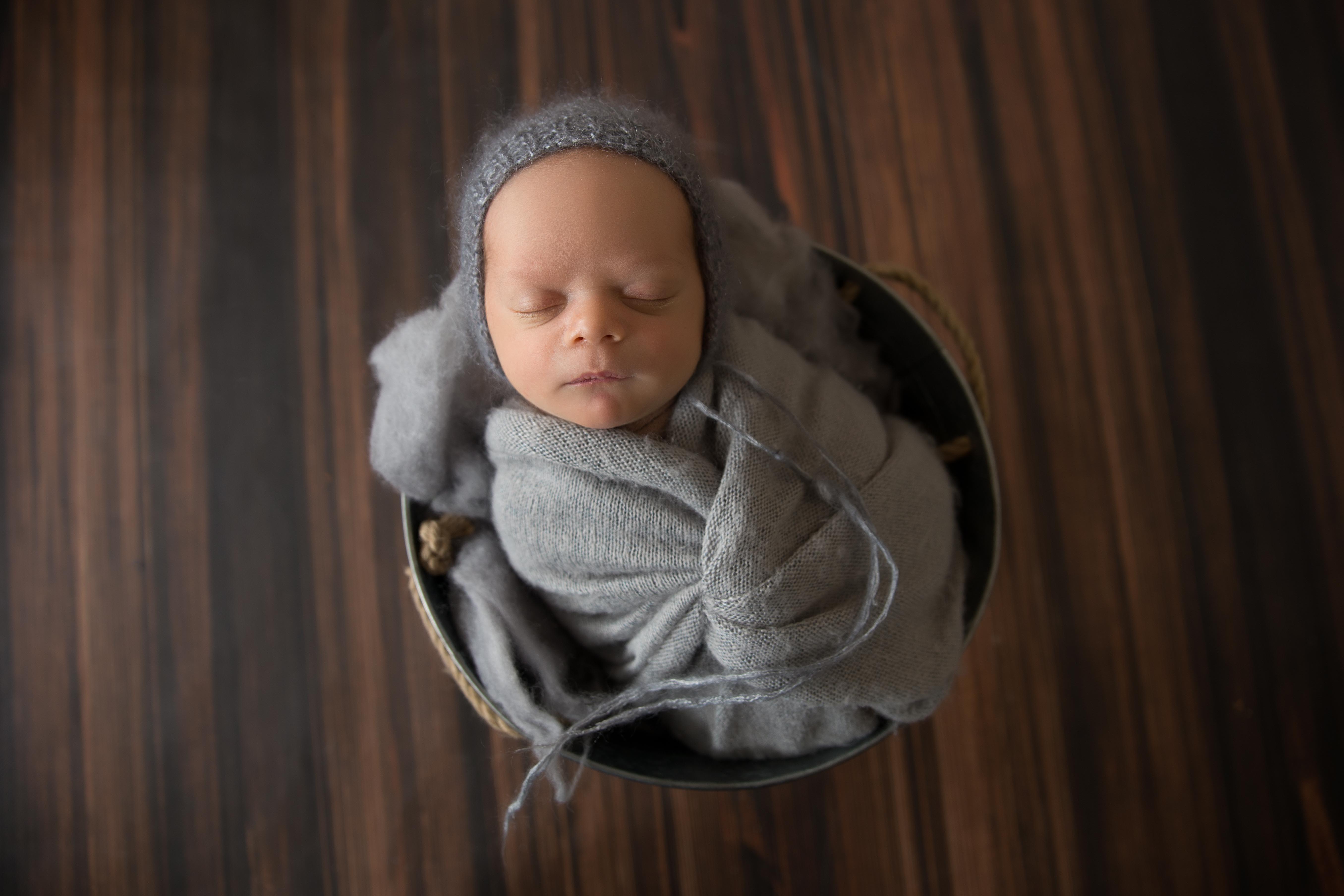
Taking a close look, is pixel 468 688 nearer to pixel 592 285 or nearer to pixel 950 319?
pixel 592 285

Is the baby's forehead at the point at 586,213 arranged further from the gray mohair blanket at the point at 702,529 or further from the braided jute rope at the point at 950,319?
the braided jute rope at the point at 950,319

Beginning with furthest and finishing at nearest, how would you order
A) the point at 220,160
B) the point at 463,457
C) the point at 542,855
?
the point at 220,160, the point at 542,855, the point at 463,457

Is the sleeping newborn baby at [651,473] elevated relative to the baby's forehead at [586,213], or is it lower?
lower

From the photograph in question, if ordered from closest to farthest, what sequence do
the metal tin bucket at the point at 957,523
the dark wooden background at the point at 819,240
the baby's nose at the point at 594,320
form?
1. the baby's nose at the point at 594,320
2. the metal tin bucket at the point at 957,523
3. the dark wooden background at the point at 819,240

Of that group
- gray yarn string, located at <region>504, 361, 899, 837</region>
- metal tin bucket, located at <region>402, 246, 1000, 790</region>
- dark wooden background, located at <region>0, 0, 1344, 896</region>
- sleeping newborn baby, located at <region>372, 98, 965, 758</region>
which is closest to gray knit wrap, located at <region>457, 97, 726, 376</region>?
sleeping newborn baby, located at <region>372, 98, 965, 758</region>

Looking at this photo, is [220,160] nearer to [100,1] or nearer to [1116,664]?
[100,1]

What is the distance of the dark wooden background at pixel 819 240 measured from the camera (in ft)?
3.42

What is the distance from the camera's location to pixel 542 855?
40.4 inches

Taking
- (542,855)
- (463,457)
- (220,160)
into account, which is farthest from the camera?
(220,160)

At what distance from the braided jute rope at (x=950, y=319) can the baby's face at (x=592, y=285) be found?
317 mm

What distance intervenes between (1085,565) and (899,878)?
491 mm

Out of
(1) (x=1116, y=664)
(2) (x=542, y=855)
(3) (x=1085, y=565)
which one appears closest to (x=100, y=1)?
(2) (x=542, y=855)

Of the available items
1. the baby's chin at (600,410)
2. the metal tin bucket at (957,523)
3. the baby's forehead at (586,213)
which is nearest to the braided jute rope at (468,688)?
the metal tin bucket at (957,523)

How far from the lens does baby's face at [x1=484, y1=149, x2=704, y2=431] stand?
2.12 feet
